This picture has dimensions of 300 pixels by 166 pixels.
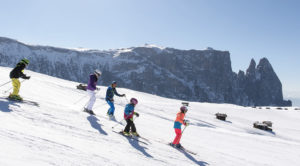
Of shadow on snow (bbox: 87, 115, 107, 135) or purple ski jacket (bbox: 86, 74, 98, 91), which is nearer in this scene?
shadow on snow (bbox: 87, 115, 107, 135)

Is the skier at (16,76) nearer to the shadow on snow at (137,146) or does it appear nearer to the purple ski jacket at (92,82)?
the purple ski jacket at (92,82)

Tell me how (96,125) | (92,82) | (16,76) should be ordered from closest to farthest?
(96,125)
(16,76)
(92,82)

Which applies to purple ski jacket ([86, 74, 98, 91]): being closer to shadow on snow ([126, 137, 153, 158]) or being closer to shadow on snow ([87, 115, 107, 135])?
shadow on snow ([87, 115, 107, 135])

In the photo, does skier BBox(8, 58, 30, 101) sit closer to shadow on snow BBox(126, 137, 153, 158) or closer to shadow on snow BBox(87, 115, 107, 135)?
shadow on snow BBox(87, 115, 107, 135)

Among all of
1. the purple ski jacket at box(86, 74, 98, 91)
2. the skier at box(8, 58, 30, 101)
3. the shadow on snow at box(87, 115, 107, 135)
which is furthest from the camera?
the purple ski jacket at box(86, 74, 98, 91)

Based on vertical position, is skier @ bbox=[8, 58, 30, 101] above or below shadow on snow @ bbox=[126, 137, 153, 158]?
above

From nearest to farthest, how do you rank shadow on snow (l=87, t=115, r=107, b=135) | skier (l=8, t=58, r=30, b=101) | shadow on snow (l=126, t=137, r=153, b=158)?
1. shadow on snow (l=126, t=137, r=153, b=158)
2. shadow on snow (l=87, t=115, r=107, b=135)
3. skier (l=8, t=58, r=30, b=101)

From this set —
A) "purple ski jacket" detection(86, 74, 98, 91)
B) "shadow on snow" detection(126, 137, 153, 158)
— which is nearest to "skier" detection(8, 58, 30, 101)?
"purple ski jacket" detection(86, 74, 98, 91)

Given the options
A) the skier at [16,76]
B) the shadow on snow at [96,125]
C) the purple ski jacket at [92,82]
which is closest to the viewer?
the shadow on snow at [96,125]

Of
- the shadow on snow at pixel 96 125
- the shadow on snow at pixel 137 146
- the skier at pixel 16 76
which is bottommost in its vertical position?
the shadow on snow at pixel 137 146

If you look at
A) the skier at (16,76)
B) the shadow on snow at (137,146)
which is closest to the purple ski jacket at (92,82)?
the skier at (16,76)

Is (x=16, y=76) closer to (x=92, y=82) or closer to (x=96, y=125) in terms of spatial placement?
(x=92, y=82)

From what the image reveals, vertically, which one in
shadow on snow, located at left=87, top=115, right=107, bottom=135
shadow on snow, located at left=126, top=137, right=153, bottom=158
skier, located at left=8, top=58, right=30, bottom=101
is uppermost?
skier, located at left=8, top=58, right=30, bottom=101

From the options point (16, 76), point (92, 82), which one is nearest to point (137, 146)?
point (92, 82)
